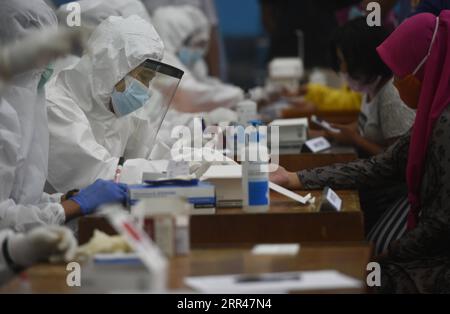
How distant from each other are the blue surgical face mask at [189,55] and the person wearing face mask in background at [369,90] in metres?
2.95

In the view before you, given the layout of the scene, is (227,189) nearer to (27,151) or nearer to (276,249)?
(276,249)

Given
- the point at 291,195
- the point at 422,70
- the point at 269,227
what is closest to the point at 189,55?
the point at 422,70

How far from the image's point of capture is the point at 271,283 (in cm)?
185

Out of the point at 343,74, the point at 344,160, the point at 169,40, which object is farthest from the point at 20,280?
the point at 169,40

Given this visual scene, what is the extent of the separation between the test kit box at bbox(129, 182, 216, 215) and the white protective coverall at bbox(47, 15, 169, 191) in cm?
54

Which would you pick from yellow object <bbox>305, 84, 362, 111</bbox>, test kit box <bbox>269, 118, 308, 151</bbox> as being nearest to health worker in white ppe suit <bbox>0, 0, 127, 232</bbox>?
test kit box <bbox>269, 118, 308, 151</bbox>

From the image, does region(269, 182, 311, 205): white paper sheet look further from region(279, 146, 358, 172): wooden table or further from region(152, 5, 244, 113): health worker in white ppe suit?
region(152, 5, 244, 113): health worker in white ppe suit

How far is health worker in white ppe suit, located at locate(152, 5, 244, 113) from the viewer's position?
5738 mm

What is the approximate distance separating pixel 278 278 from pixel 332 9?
6.90m

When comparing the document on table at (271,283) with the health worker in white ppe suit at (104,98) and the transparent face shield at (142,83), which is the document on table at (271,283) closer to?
the health worker in white ppe suit at (104,98)

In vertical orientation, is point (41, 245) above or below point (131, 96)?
below

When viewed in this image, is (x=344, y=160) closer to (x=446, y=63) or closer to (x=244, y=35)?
(x=446, y=63)

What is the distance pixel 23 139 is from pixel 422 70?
4.25 feet

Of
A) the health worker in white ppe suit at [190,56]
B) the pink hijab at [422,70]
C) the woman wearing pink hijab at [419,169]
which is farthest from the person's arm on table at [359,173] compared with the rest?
the health worker in white ppe suit at [190,56]
